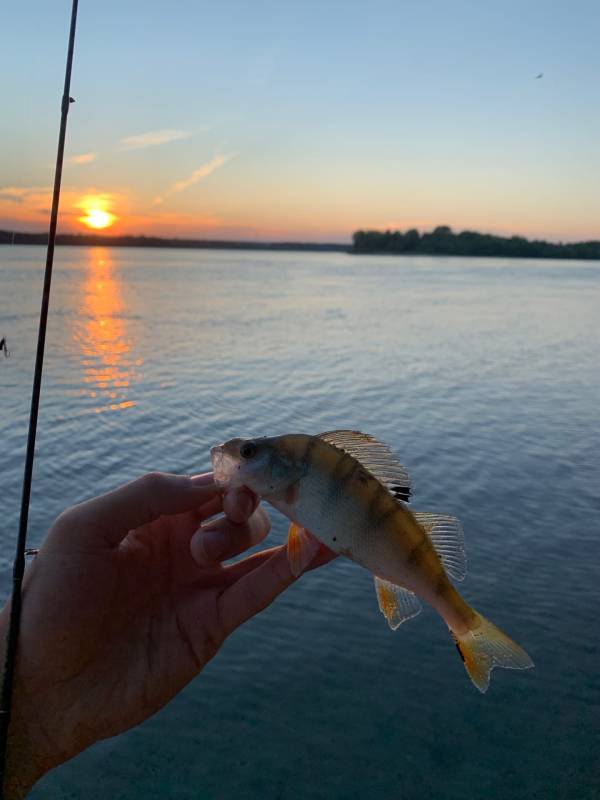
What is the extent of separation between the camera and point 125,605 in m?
3.63

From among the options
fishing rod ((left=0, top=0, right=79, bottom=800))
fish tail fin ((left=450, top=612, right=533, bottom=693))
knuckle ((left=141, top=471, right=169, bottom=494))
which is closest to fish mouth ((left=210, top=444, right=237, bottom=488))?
knuckle ((left=141, top=471, right=169, bottom=494))

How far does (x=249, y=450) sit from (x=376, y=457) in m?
0.54

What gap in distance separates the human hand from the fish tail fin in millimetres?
793

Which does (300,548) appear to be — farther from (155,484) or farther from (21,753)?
(21,753)

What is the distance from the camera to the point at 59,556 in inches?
128

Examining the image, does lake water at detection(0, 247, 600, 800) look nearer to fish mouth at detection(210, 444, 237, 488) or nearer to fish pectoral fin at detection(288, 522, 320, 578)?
fish pectoral fin at detection(288, 522, 320, 578)

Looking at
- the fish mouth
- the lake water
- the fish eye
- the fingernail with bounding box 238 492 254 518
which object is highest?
the fish eye

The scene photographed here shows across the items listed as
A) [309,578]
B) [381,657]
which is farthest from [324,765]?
[309,578]

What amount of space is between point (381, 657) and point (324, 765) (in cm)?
165

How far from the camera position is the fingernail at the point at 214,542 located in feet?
10.9

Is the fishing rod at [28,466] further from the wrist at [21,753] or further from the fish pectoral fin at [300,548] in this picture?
the fish pectoral fin at [300,548]

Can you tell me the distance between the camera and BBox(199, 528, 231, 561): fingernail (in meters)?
3.31

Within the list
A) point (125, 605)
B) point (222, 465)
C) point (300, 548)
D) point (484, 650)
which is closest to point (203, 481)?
point (222, 465)

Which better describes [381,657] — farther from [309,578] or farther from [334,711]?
[309,578]
